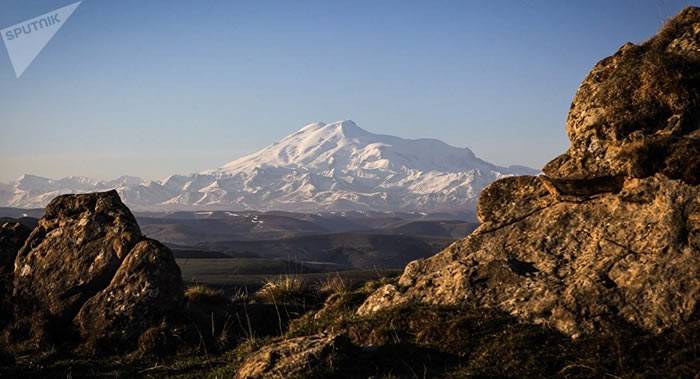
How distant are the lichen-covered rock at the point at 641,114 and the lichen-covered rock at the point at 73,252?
9841 mm

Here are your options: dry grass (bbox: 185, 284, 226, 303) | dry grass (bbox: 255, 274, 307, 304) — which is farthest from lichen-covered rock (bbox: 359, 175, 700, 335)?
dry grass (bbox: 185, 284, 226, 303)

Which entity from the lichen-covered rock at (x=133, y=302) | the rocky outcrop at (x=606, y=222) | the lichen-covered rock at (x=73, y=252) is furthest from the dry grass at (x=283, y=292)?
the rocky outcrop at (x=606, y=222)

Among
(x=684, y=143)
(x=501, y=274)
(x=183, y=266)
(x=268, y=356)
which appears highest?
(x=684, y=143)

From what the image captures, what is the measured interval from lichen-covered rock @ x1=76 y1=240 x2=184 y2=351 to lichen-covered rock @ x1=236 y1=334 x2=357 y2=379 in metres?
4.69

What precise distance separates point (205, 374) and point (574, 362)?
18.3 ft

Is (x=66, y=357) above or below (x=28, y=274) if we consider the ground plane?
below

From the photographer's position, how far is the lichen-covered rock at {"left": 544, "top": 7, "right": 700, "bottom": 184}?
10.8 meters

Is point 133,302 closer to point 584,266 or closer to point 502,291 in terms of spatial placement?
point 502,291

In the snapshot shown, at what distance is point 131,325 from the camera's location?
13.0 m

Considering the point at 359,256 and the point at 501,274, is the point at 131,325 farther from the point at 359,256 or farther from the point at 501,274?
the point at 359,256

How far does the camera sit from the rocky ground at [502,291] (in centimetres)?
889

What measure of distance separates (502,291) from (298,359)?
3.83m

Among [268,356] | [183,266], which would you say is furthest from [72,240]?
[183,266]

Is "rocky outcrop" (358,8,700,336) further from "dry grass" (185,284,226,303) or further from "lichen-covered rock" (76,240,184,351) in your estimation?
"dry grass" (185,284,226,303)
